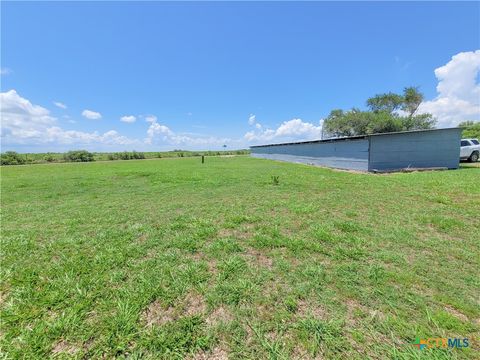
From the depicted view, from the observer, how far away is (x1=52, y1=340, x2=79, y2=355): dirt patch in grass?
5.23ft

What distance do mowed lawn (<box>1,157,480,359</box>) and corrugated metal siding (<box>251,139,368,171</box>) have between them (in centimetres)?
978

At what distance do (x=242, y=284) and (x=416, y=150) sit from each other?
16.5m

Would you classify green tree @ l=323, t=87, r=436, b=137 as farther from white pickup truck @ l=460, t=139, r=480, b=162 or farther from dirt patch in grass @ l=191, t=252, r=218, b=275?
dirt patch in grass @ l=191, t=252, r=218, b=275

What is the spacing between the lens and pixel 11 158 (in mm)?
37562

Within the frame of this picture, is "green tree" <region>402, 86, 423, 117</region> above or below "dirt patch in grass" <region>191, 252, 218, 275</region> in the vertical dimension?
above

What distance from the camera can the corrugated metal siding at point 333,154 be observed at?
13.9m

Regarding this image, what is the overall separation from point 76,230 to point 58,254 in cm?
104

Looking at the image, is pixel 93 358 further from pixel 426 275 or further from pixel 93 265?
pixel 426 275

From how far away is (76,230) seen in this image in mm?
4012

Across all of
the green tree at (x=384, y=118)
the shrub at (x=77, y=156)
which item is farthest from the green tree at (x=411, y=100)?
the shrub at (x=77, y=156)

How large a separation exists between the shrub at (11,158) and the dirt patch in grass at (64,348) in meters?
53.0

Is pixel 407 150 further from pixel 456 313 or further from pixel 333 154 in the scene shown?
pixel 456 313

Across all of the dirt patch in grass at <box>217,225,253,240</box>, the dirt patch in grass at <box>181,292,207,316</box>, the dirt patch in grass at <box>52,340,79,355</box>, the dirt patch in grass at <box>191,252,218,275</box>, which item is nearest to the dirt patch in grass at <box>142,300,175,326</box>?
the dirt patch in grass at <box>181,292,207,316</box>

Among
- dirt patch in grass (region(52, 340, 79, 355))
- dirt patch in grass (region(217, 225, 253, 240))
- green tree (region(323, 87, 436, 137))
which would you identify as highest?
green tree (region(323, 87, 436, 137))
